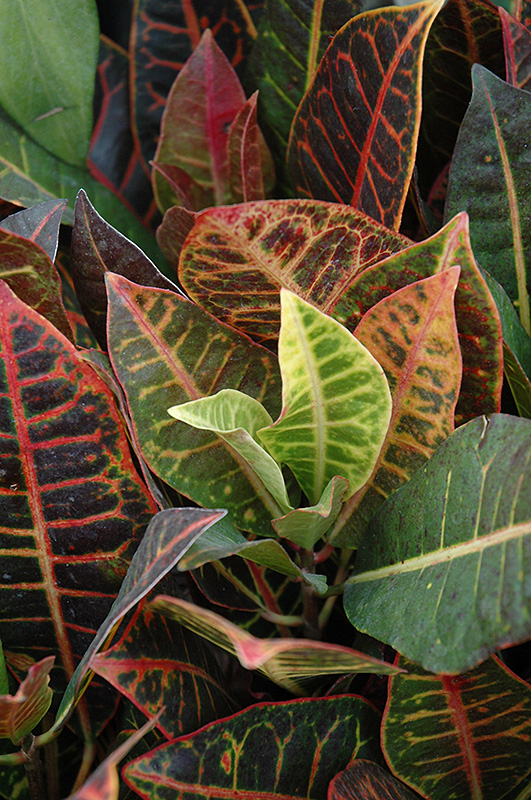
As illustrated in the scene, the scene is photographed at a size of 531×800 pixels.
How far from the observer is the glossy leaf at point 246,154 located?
64cm

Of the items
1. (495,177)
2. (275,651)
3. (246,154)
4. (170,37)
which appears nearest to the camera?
(275,651)

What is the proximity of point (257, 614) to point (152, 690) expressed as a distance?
5.8 inches

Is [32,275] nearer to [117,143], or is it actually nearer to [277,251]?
[277,251]

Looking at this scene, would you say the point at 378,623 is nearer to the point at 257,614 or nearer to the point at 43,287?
the point at 257,614

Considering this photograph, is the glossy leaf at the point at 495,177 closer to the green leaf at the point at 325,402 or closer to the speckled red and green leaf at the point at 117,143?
the green leaf at the point at 325,402

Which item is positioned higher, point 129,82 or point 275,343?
point 129,82

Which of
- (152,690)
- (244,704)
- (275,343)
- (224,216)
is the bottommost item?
(244,704)

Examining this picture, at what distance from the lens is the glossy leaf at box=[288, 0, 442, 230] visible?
0.50 metres

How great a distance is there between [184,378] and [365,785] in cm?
28

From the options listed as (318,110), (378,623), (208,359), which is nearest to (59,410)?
(208,359)

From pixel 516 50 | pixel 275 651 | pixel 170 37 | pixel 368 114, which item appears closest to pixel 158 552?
pixel 275 651

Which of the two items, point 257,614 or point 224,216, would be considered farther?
→ point 257,614

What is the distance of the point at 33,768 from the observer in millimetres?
508

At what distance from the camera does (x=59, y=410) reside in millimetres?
469
